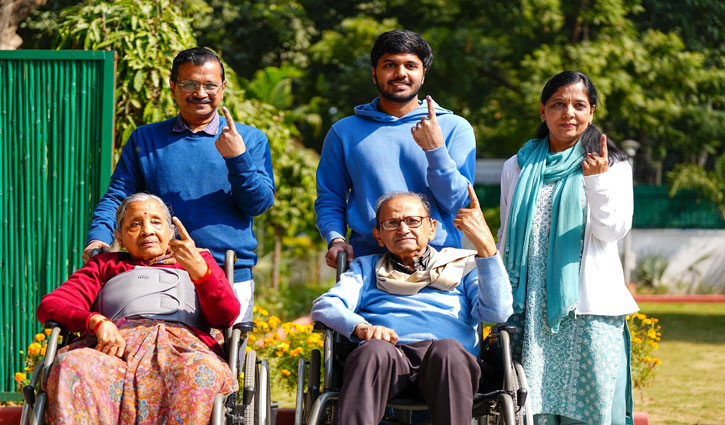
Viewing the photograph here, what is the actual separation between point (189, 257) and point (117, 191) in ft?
2.42

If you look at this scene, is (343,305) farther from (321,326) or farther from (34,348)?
(34,348)

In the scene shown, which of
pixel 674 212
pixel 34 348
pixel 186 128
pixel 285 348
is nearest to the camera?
pixel 186 128

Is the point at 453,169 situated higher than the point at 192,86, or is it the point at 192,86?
the point at 192,86

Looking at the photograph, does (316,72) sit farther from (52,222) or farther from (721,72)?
(52,222)

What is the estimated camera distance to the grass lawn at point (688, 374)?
577cm

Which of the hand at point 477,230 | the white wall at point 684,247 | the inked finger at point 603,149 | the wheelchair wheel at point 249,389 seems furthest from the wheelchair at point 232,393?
the white wall at point 684,247

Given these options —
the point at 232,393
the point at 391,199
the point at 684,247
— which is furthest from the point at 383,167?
the point at 684,247

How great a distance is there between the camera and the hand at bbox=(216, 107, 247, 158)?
3424mm

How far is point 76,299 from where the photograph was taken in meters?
3.37

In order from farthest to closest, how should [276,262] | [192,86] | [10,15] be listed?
1. [276,262]
2. [10,15]
3. [192,86]

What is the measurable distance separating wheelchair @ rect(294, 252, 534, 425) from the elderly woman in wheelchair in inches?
13.4

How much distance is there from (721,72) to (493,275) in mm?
13596

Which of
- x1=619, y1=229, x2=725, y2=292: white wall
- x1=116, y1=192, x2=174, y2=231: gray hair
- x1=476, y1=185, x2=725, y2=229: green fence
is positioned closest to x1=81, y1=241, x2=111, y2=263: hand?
x1=116, y1=192, x2=174, y2=231: gray hair

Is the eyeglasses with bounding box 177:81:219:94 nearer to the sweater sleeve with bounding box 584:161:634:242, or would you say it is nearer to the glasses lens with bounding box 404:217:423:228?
the glasses lens with bounding box 404:217:423:228
